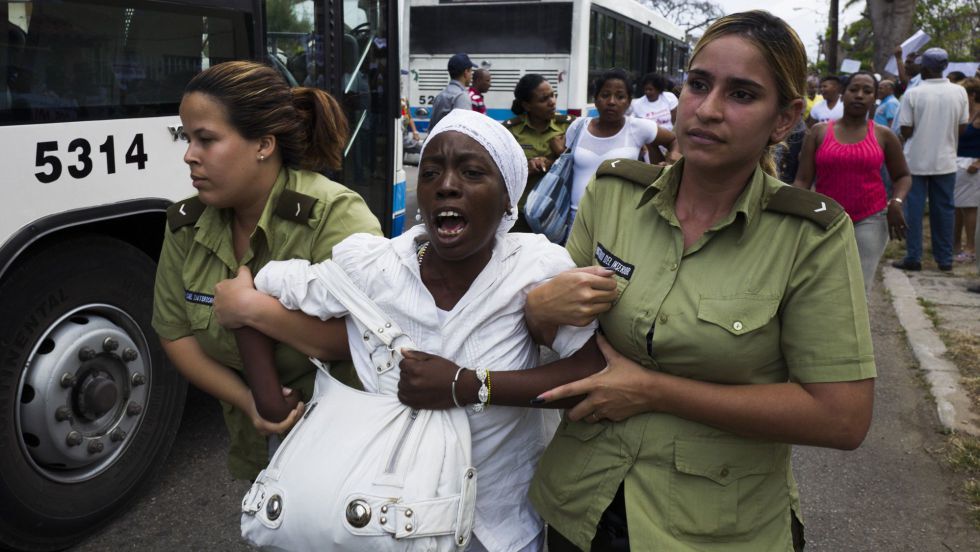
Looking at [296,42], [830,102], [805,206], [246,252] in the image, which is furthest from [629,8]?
[805,206]

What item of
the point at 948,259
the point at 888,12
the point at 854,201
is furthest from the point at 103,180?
the point at 888,12

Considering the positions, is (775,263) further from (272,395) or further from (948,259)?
(948,259)

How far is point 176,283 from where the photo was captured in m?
2.29

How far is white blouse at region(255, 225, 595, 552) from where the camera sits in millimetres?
1791

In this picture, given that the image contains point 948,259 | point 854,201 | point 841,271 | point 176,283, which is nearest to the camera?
point 841,271

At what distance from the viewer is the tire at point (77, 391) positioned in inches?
125

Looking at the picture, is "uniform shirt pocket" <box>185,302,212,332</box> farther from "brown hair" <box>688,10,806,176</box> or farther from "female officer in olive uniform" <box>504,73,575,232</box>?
"female officer in olive uniform" <box>504,73,575,232</box>

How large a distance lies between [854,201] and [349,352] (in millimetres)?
4211

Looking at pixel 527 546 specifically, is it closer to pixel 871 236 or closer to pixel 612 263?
pixel 612 263

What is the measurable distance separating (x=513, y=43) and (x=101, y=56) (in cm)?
989

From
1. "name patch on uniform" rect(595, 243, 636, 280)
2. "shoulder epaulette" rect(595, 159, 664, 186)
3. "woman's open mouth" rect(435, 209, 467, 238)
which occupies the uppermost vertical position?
"shoulder epaulette" rect(595, 159, 664, 186)

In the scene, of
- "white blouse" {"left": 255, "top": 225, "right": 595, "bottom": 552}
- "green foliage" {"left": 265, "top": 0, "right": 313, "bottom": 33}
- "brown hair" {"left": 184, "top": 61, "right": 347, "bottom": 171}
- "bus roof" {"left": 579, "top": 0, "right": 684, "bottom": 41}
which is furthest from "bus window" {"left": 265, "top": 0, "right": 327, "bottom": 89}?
"bus roof" {"left": 579, "top": 0, "right": 684, "bottom": 41}

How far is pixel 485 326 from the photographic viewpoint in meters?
1.80

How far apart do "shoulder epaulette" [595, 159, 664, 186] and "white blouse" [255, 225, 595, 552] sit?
22 cm
